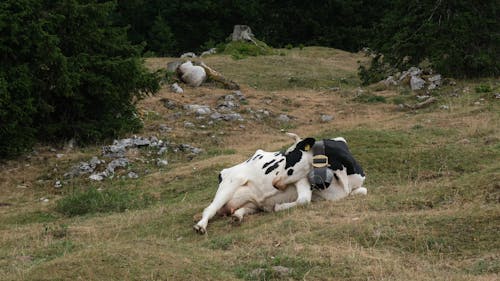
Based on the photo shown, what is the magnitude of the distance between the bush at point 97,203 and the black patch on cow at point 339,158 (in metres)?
3.88

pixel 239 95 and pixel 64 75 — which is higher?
pixel 64 75

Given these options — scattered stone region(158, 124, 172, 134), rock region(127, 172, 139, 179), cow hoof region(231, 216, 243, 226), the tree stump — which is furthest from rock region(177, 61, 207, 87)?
cow hoof region(231, 216, 243, 226)

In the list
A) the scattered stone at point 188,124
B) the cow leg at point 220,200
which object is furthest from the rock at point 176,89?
the cow leg at point 220,200

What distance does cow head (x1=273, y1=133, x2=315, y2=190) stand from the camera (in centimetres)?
861

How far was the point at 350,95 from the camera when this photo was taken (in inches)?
894

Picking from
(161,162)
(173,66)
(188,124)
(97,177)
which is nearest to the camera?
(97,177)

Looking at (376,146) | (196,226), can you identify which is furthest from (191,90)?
(196,226)

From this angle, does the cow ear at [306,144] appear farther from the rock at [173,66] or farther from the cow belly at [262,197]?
the rock at [173,66]

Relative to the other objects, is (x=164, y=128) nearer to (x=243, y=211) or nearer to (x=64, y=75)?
(x=64, y=75)

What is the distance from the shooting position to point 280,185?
339 inches

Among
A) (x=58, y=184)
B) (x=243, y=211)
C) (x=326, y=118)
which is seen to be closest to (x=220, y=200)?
(x=243, y=211)

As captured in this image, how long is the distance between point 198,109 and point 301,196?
443 inches

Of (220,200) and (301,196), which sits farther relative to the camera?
(220,200)

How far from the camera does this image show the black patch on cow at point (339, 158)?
8.72 meters
